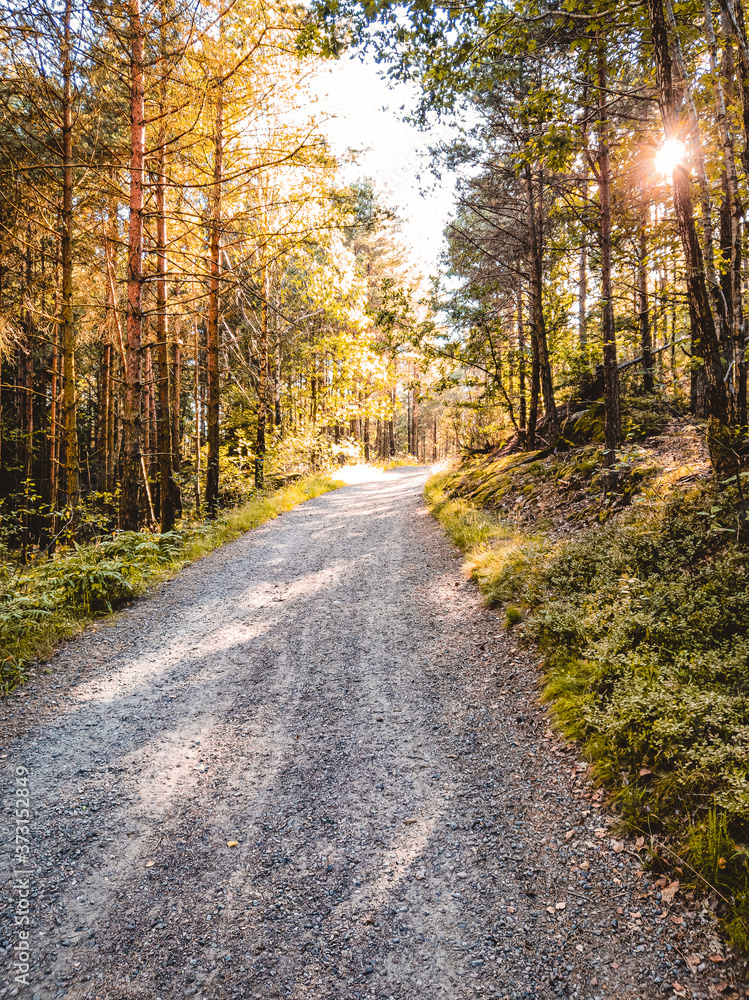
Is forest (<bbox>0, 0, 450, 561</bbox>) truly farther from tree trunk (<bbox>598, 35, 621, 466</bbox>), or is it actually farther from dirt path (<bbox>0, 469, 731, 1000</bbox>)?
dirt path (<bbox>0, 469, 731, 1000</bbox>)

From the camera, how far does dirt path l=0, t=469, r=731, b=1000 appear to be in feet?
7.08

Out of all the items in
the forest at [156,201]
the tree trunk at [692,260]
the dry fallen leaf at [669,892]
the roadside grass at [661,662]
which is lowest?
the dry fallen leaf at [669,892]

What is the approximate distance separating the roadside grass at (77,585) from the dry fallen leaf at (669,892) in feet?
17.0

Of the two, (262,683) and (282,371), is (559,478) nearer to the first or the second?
(262,683)

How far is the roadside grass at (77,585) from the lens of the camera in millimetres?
4875

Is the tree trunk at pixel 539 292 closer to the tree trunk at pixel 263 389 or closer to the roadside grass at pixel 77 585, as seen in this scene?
the roadside grass at pixel 77 585

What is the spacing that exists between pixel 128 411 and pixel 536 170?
9647 mm

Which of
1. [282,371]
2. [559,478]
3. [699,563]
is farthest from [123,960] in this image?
[282,371]

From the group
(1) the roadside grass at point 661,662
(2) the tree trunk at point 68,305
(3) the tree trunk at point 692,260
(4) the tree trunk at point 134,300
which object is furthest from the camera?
(2) the tree trunk at point 68,305

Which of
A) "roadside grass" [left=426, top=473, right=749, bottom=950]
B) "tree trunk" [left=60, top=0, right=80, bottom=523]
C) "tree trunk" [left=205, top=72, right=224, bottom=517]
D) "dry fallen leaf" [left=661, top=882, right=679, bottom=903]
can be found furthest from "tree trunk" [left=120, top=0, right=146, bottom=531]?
"dry fallen leaf" [left=661, top=882, right=679, bottom=903]

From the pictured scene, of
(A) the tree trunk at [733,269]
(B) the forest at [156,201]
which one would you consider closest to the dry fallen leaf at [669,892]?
(A) the tree trunk at [733,269]

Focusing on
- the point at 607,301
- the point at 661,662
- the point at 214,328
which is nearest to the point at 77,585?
the point at 661,662

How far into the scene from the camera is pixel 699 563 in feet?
14.8

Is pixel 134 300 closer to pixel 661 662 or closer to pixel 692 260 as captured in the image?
pixel 692 260
